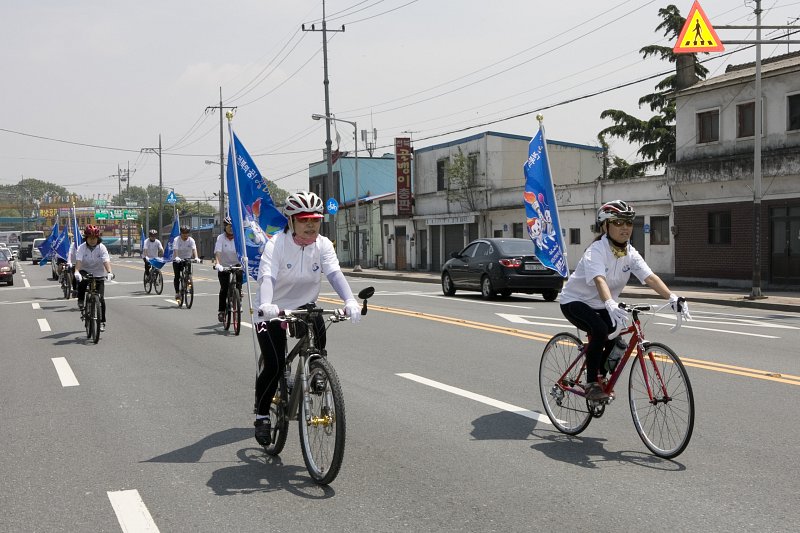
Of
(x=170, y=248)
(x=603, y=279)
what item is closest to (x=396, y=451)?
(x=603, y=279)

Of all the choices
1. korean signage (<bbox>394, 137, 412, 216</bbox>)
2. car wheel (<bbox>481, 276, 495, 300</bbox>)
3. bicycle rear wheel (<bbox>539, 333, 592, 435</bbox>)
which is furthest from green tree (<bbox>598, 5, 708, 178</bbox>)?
bicycle rear wheel (<bbox>539, 333, 592, 435</bbox>)

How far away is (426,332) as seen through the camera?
44.7 ft

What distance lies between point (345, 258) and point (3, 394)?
173ft

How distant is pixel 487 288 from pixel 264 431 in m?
16.6

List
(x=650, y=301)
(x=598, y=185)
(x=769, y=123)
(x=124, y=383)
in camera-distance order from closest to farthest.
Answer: (x=124, y=383) → (x=650, y=301) → (x=769, y=123) → (x=598, y=185)

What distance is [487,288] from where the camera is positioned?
22.0 m

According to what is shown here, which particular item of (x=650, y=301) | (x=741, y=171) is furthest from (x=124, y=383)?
(x=741, y=171)

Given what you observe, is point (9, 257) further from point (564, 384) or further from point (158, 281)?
point (564, 384)

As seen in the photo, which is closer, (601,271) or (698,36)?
(601,271)

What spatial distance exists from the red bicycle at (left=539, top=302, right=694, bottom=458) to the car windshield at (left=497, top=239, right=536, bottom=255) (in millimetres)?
15117

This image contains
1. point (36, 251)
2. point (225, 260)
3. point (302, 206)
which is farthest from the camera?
point (36, 251)

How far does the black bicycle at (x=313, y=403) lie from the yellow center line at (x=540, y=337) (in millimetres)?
5201

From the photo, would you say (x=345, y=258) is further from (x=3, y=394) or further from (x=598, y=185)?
(x=3, y=394)

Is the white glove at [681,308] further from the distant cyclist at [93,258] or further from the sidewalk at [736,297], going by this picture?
the sidewalk at [736,297]
